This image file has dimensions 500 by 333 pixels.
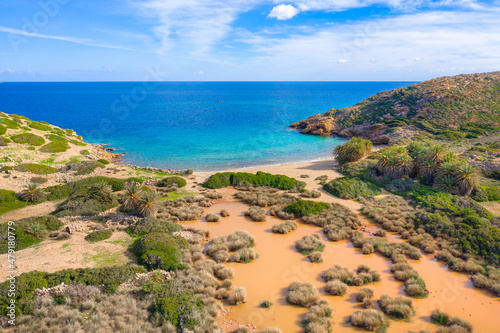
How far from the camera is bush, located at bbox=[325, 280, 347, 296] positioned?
13820 millimetres

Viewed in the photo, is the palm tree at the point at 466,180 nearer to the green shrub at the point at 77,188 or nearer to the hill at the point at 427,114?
the hill at the point at 427,114

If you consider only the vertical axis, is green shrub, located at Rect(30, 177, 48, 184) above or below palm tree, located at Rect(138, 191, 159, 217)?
above

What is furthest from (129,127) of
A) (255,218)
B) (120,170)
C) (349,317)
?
(349,317)

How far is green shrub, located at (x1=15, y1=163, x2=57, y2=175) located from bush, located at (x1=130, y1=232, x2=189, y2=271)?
20.8 m

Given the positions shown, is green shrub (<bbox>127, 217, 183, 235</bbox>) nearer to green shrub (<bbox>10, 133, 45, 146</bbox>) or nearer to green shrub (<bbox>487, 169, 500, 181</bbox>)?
green shrub (<bbox>10, 133, 45, 146</bbox>)

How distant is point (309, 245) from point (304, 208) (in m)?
5.56

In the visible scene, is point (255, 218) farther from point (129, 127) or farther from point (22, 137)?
point (129, 127)

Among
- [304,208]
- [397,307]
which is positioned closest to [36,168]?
[304,208]

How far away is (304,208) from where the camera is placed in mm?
23562

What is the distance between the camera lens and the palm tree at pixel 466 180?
83.6ft

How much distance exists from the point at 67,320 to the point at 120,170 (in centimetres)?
2514

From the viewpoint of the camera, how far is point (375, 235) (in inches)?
792

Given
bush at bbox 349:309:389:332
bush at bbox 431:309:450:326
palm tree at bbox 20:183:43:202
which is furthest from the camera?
palm tree at bbox 20:183:43:202

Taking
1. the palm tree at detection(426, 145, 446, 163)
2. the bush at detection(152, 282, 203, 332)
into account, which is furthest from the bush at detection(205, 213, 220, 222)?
the palm tree at detection(426, 145, 446, 163)
